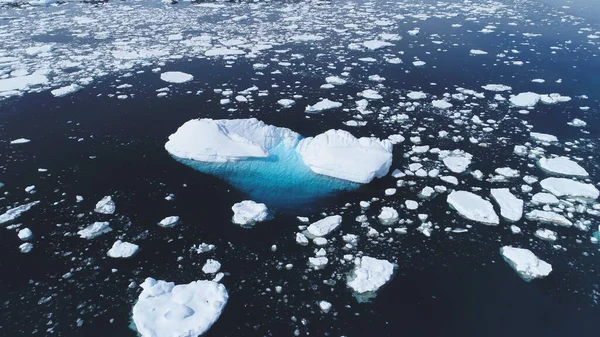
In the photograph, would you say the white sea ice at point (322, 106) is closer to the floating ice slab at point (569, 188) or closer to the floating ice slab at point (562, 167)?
the floating ice slab at point (562, 167)

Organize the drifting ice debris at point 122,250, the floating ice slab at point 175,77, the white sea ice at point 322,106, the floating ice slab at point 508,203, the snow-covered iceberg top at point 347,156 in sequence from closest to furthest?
the drifting ice debris at point 122,250 → the floating ice slab at point 508,203 → the snow-covered iceberg top at point 347,156 → the white sea ice at point 322,106 → the floating ice slab at point 175,77

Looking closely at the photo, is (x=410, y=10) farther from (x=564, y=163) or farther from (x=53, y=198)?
(x=53, y=198)

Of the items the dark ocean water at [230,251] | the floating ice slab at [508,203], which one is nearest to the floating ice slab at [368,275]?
the dark ocean water at [230,251]

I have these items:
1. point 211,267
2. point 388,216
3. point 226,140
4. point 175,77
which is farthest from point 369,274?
Answer: point 175,77

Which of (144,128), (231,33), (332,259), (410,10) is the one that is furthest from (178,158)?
(410,10)

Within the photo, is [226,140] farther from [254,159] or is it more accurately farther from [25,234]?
[25,234]
